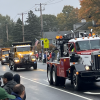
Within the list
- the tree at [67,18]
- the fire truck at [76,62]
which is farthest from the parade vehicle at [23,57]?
the tree at [67,18]

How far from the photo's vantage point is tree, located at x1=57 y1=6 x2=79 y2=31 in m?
127

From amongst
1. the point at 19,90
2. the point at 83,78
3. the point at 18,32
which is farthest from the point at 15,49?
the point at 18,32

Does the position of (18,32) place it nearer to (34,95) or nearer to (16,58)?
(16,58)

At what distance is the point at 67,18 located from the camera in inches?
5226

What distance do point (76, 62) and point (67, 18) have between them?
12015cm

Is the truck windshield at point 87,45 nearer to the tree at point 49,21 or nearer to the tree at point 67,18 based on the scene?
the tree at point 67,18

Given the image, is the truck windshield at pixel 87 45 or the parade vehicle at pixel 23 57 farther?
the parade vehicle at pixel 23 57

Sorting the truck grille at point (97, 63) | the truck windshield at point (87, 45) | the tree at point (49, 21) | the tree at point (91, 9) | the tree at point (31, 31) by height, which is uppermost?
the tree at point (49, 21)

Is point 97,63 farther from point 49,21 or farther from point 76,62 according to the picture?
point 49,21

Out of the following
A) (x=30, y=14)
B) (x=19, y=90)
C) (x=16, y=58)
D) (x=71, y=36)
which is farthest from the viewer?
(x=30, y=14)

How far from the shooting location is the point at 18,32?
103938mm

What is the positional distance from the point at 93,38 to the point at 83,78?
8.50 feet

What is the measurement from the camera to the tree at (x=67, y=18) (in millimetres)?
126562

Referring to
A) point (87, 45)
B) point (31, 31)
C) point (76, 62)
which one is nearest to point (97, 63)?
point (76, 62)
